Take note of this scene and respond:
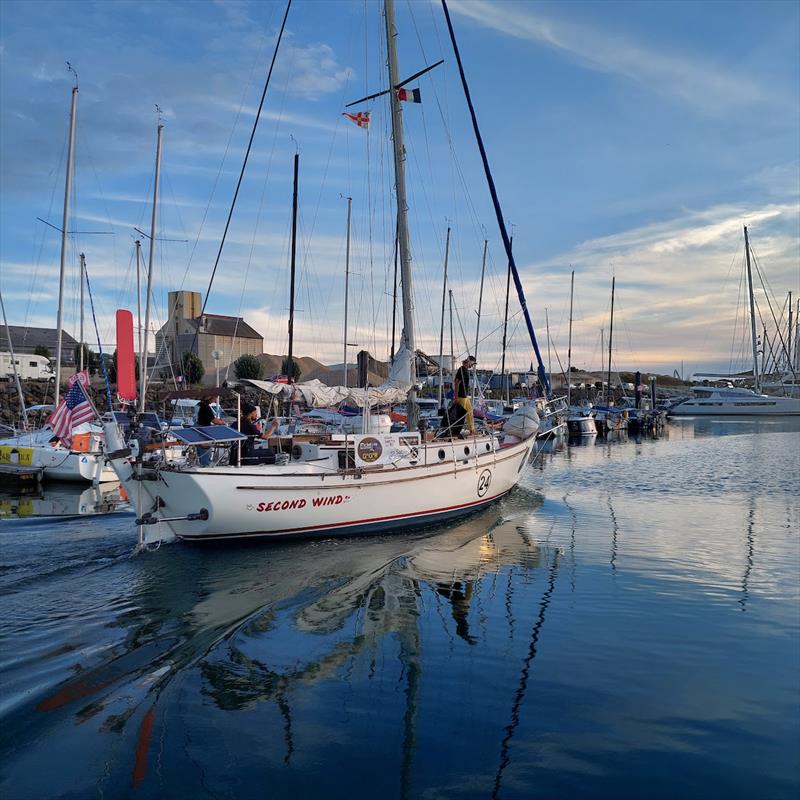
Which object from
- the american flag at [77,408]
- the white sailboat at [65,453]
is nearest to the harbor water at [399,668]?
the american flag at [77,408]

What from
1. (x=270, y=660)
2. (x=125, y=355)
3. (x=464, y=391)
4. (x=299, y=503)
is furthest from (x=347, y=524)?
(x=270, y=660)

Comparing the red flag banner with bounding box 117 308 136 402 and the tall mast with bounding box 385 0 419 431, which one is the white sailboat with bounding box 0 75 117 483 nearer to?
the red flag banner with bounding box 117 308 136 402

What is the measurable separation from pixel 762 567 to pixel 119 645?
35.7 feet

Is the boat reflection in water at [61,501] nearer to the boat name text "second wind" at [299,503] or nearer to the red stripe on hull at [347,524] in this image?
the red stripe on hull at [347,524]

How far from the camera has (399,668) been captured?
7.34m

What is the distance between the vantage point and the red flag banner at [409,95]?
15656 millimetres

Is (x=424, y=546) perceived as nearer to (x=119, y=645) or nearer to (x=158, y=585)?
(x=158, y=585)

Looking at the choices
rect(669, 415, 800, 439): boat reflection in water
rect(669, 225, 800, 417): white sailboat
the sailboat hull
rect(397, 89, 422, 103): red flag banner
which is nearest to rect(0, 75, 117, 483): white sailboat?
the sailboat hull

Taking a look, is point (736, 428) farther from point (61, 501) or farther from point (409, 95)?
point (61, 501)

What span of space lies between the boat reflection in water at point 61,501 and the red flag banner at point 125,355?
4868 millimetres

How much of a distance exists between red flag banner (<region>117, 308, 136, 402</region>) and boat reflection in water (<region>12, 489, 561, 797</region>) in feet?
10.6

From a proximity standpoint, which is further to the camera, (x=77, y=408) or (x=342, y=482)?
(x=77, y=408)

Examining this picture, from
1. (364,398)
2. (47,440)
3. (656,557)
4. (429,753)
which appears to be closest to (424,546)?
(364,398)

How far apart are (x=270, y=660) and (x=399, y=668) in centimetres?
149
